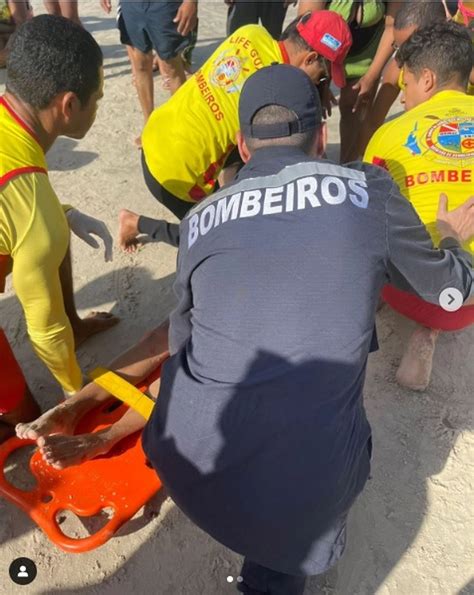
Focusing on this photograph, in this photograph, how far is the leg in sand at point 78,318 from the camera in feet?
7.59

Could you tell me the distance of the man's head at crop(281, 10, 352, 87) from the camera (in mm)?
2389

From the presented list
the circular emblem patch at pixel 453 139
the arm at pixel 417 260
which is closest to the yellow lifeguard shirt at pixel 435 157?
the circular emblem patch at pixel 453 139

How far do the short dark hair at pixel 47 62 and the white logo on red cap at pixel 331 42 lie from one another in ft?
3.74

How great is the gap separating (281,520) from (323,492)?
0.41 feet

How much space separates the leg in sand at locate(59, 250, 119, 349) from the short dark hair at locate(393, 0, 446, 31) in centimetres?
210

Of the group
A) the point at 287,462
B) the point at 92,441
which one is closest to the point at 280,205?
the point at 287,462

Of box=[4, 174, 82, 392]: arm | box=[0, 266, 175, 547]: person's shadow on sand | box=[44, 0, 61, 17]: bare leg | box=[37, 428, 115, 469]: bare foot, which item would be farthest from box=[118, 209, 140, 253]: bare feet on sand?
box=[44, 0, 61, 17]: bare leg

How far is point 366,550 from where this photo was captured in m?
1.91

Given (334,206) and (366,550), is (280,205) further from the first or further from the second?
(366,550)

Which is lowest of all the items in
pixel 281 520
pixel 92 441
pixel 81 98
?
pixel 92 441

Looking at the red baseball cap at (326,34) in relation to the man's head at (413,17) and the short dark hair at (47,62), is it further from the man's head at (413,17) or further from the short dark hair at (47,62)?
the short dark hair at (47,62)

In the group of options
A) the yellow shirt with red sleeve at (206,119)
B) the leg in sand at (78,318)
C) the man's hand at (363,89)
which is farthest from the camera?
the man's hand at (363,89)

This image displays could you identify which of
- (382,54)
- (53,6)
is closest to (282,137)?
(382,54)

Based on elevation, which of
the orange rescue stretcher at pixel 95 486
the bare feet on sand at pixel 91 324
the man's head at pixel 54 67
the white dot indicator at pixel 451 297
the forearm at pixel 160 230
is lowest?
the orange rescue stretcher at pixel 95 486
